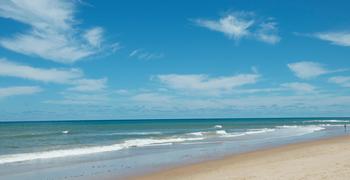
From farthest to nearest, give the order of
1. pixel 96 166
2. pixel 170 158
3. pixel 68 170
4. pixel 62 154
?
pixel 62 154
pixel 170 158
pixel 96 166
pixel 68 170

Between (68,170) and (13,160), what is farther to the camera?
(13,160)

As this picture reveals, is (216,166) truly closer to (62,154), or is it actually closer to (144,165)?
(144,165)

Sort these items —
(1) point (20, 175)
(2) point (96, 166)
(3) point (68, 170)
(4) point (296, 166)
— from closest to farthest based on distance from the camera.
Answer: (4) point (296, 166), (1) point (20, 175), (3) point (68, 170), (2) point (96, 166)

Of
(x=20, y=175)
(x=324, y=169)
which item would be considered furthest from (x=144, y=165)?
(x=324, y=169)

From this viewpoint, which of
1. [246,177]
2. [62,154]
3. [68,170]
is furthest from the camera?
[62,154]

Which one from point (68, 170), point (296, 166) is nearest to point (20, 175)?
point (68, 170)

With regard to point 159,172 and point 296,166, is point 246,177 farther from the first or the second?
point 159,172

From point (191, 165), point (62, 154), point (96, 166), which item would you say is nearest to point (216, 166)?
point (191, 165)

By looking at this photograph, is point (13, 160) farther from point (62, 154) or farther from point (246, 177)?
point (246, 177)

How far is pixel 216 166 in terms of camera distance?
1653 centimetres

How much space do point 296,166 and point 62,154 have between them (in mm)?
14147

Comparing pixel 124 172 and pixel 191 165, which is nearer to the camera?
pixel 124 172

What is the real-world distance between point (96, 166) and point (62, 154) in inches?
261

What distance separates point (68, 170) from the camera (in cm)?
1598
